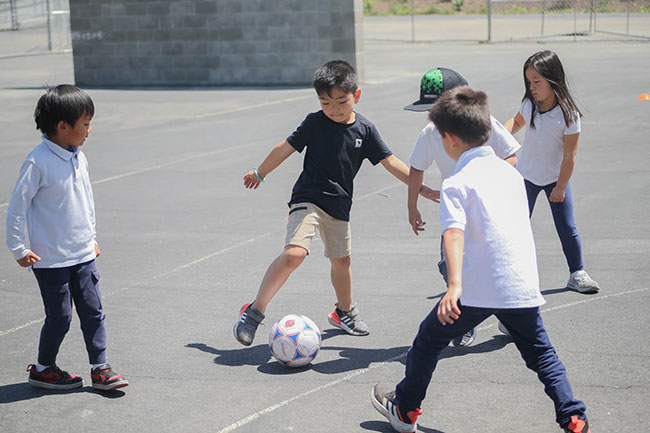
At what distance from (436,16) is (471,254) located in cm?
4228

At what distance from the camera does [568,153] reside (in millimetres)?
6051

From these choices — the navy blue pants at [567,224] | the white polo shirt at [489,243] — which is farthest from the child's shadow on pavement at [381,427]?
the navy blue pants at [567,224]

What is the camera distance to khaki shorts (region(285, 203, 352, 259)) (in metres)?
5.29

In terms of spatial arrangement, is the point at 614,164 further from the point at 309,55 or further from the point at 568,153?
the point at 309,55

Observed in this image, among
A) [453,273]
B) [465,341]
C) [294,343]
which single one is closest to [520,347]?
[453,273]

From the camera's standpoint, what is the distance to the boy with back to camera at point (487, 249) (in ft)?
12.5

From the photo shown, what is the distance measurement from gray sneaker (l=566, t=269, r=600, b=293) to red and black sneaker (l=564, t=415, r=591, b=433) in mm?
2513

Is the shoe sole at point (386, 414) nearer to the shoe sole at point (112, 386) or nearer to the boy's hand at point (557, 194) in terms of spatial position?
the shoe sole at point (112, 386)

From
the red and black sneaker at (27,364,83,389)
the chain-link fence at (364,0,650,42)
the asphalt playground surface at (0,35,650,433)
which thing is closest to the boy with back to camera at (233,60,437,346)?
the asphalt playground surface at (0,35,650,433)

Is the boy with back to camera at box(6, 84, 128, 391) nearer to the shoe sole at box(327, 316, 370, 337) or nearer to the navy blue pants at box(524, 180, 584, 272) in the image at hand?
the shoe sole at box(327, 316, 370, 337)

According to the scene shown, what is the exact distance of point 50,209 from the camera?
4.61 metres

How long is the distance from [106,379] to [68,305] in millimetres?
476

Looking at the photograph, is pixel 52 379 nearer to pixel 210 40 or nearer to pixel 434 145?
pixel 434 145

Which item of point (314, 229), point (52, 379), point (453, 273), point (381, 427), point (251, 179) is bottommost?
point (381, 427)
